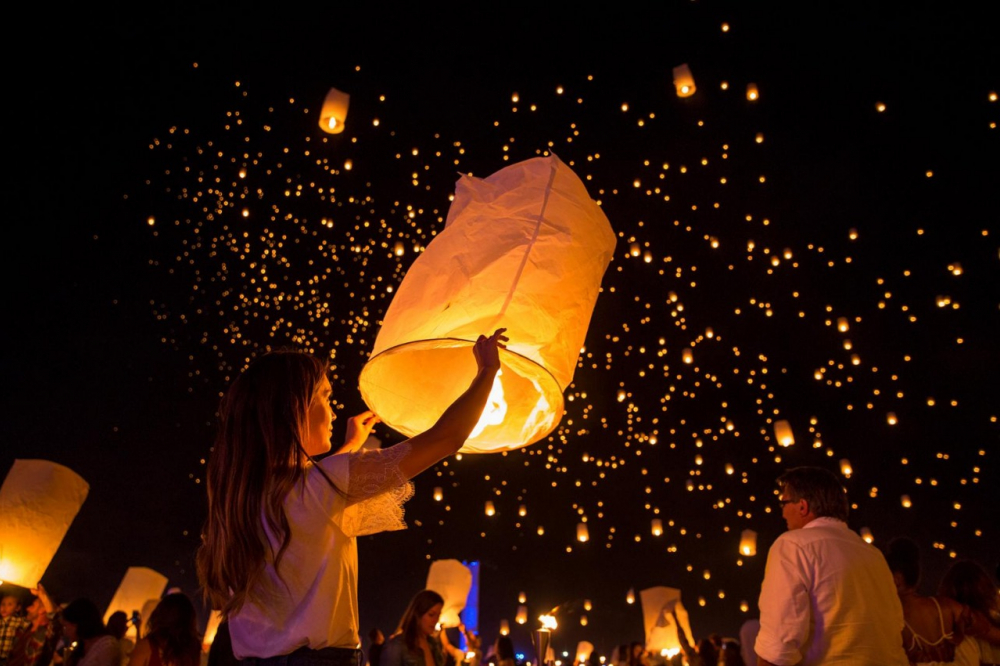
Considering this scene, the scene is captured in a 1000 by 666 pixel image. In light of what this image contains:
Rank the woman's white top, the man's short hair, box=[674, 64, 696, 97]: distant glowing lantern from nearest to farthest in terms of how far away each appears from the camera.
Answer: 1. the woman's white top
2. the man's short hair
3. box=[674, 64, 696, 97]: distant glowing lantern

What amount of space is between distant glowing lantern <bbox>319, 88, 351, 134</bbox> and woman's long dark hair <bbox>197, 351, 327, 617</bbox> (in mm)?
4081

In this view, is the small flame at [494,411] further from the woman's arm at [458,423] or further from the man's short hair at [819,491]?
the man's short hair at [819,491]

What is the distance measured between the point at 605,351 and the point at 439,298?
9.00 meters

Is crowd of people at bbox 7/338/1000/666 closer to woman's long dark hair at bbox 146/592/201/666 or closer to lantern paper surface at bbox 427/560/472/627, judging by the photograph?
woman's long dark hair at bbox 146/592/201/666

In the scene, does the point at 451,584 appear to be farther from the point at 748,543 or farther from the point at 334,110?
the point at 334,110

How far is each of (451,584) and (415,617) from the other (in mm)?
3832

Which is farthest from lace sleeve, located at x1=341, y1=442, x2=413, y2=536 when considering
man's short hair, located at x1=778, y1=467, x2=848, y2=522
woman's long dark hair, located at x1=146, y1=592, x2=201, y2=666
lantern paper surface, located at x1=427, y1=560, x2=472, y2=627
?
lantern paper surface, located at x1=427, y1=560, x2=472, y2=627

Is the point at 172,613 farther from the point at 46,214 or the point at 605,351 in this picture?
the point at 605,351

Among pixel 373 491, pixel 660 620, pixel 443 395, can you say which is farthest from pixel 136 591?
pixel 373 491

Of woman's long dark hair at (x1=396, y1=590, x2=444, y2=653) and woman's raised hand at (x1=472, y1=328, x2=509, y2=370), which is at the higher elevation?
woman's raised hand at (x1=472, y1=328, x2=509, y2=370)

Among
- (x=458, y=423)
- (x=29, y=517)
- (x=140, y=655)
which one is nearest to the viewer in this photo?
(x=458, y=423)

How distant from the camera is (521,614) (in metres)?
13.4

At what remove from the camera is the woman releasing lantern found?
1.17m

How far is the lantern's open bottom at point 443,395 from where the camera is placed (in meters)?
1.64
